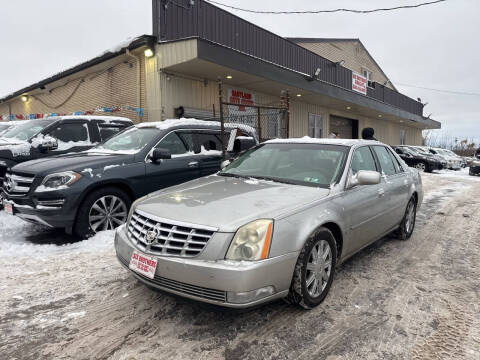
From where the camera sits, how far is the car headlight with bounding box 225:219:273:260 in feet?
7.37

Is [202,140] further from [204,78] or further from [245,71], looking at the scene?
[204,78]

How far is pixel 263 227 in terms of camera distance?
233cm

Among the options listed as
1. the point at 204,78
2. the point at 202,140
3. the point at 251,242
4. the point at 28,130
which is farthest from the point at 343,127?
the point at 251,242

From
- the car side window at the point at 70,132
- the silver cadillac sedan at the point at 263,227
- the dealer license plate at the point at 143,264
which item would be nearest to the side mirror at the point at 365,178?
the silver cadillac sedan at the point at 263,227

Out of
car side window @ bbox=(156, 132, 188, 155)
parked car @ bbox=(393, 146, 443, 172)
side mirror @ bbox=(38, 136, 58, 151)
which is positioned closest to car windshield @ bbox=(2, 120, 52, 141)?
side mirror @ bbox=(38, 136, 58, 151)

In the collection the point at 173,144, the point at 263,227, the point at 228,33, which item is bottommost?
the point at 263,227

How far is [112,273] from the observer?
3434mm

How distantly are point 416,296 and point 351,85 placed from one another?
1598cm

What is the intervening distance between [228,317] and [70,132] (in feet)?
17.7

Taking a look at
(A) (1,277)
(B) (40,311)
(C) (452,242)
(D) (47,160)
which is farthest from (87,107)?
(C) (452,242)

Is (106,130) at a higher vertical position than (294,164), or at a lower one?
higher

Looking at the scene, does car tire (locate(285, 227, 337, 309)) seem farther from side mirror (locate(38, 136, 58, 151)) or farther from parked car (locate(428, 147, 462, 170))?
parked car (locate(428, 147, 462, 170))

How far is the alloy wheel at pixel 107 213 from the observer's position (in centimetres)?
443

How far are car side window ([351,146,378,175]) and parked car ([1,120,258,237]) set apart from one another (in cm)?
221
